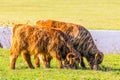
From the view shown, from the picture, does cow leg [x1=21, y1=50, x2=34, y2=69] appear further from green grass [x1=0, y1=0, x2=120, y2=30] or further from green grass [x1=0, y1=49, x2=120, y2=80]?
green grass [x1=0, y1=0, x2=120, y2=30]

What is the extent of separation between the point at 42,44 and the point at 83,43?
155cm

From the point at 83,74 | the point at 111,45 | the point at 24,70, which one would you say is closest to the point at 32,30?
the point at 24,70

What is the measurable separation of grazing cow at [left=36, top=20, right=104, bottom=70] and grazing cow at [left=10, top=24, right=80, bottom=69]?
92cm

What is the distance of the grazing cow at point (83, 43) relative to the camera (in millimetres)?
12117

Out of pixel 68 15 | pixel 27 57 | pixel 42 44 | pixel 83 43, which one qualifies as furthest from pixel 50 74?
pixel 68 15

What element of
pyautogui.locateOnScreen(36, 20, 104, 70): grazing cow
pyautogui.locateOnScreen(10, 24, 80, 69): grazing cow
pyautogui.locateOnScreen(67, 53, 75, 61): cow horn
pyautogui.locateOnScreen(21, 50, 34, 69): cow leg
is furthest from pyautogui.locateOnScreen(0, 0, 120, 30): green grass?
pyautogui.locateOnScreen(67, 53, 75, 61): cow horn

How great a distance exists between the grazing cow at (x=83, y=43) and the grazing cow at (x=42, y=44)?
0.92 m

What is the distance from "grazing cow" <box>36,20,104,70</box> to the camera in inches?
477

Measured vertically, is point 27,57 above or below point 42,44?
below

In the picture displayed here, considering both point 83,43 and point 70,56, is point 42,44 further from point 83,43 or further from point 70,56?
point 83,43

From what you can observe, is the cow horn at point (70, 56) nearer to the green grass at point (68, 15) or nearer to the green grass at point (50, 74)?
the green grass at point (50, 74)

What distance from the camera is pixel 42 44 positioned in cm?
1122

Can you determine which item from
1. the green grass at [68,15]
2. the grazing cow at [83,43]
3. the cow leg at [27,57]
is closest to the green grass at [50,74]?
the cow leg at [27,57]

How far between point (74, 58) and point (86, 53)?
1.13 metres
